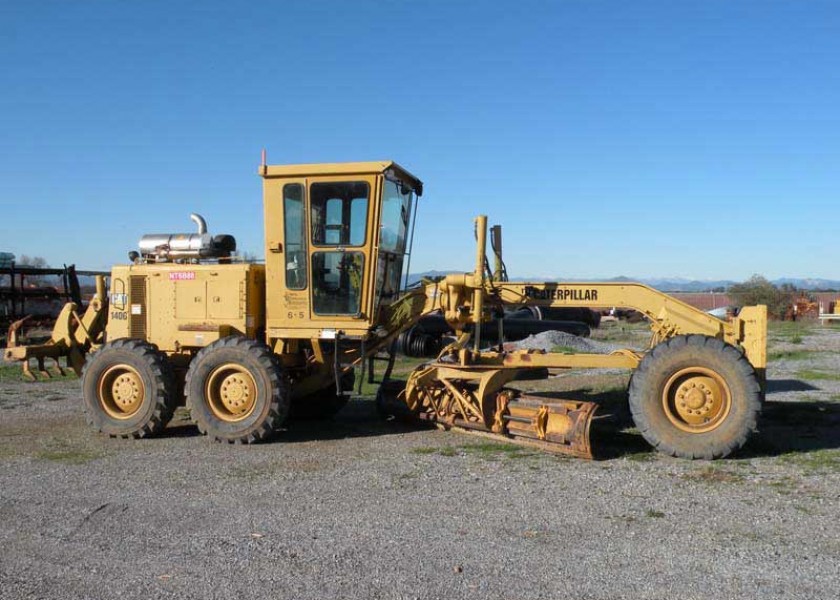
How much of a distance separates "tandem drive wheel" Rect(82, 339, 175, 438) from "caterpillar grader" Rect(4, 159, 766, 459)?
0.06ft

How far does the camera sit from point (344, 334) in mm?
9008

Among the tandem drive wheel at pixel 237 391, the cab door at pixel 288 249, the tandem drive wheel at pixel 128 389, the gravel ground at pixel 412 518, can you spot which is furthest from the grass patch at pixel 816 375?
the tandem drive wheel at pixel 128 389

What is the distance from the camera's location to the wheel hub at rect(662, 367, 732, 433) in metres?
7.62

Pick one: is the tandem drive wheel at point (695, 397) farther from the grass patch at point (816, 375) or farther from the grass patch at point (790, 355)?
the grass patch at point (790, 355)

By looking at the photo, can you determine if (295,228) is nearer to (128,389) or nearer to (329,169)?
(329,169)

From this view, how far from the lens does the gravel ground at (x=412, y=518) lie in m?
4.66

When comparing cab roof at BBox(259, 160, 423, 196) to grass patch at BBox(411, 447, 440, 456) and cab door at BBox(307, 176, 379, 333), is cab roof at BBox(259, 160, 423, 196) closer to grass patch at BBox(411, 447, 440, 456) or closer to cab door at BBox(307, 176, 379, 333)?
cab door at BBox(307, 176, 379, 333)

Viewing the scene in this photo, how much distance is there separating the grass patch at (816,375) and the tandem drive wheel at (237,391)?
1047 centimetres

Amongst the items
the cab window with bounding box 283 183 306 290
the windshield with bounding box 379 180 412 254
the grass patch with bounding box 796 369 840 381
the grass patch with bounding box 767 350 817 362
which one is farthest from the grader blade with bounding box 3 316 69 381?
the grass patch with bounding box 767 350 817 362

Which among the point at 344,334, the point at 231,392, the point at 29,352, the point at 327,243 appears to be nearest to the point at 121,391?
the point at 231,392

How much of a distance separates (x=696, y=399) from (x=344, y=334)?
3946 millimetres

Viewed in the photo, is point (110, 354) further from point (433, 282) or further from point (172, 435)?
point (433, 282)

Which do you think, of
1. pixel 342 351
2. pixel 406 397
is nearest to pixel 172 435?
pixel 342 351

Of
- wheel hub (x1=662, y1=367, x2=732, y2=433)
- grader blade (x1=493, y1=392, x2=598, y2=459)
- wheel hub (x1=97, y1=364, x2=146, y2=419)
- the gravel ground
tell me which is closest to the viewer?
the gravel ground
